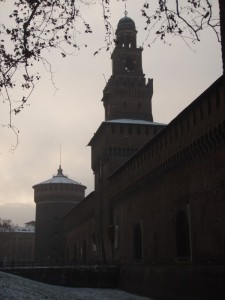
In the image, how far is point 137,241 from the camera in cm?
2069

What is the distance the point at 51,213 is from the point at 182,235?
31.2 m

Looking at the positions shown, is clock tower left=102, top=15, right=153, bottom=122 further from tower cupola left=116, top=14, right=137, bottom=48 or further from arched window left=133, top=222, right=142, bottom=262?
arched window left=133, top=222, right=142, bottom=262

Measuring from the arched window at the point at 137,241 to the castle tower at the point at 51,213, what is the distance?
978 inches

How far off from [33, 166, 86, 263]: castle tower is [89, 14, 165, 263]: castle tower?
1368 cm

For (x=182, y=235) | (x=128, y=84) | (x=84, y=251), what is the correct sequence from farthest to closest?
(x=84, y=251) < (x=128, y=84) < (x=182, y=235)

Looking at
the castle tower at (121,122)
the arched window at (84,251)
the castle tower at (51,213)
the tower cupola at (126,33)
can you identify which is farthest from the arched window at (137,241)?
the castle tower at (51,213)

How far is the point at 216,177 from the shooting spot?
513 inches

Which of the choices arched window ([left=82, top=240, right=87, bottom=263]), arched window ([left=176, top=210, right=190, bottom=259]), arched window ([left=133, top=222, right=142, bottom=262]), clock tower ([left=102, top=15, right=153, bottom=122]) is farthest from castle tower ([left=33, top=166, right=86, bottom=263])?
arched window ([left=176, top=210, right=190, bottom=259])

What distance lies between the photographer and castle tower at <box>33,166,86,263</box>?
44469 millimetres

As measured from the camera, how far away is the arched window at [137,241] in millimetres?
20203

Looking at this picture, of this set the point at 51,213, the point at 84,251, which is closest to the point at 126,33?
the point at 84,251

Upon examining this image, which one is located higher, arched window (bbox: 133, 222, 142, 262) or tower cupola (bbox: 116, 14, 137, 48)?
tower cupola (bbox: 116, 14, 137, 48)

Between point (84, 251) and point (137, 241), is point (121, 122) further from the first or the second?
point (84, 251)

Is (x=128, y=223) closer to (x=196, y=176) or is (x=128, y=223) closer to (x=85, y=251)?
(x=196, y=176)
